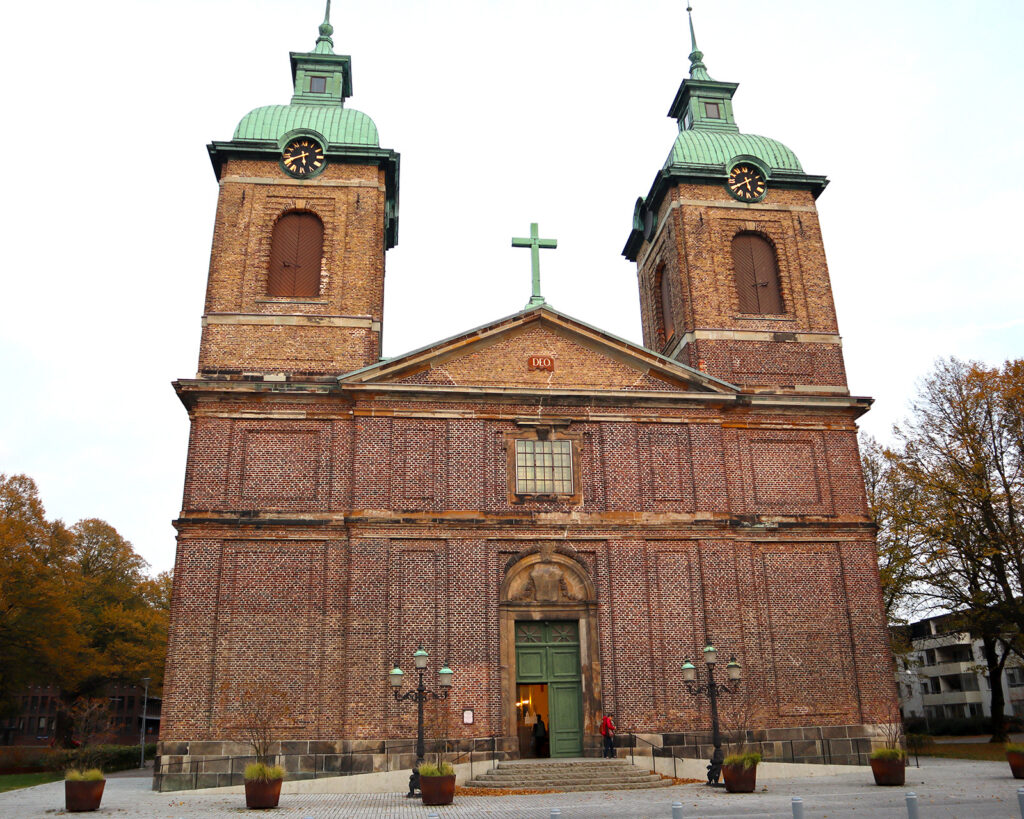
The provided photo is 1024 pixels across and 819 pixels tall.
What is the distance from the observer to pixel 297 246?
1064 inches

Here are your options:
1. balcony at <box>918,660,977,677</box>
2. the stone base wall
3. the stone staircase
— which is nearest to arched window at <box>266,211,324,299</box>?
the stone base wall

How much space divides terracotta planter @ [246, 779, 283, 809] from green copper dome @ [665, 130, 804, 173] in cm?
2180

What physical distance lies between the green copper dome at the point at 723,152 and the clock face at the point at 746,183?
1.28 feet

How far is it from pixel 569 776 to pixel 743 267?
16959mm

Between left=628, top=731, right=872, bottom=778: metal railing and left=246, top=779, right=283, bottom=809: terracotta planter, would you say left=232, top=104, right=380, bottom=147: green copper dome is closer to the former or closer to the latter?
left=246, top=779, right=283, bottom=809: terracotta planter

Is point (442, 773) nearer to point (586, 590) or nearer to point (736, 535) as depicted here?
point (586, 590)

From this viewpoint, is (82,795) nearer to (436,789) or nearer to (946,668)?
(436,789)

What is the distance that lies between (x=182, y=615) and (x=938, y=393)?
27443mm

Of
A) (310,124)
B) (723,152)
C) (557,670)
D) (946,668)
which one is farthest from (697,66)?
(946,668)

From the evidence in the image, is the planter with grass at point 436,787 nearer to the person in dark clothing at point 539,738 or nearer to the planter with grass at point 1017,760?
the person in dark clothing at point 539,738

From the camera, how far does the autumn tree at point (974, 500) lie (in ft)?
100

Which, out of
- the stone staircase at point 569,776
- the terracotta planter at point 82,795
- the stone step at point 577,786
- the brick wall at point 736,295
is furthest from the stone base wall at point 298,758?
the brick wall at point 736,295

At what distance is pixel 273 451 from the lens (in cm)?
2388

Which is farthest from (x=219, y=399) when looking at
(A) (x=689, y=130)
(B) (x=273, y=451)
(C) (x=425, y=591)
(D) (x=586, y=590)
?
(A) (x=689, y=130)
